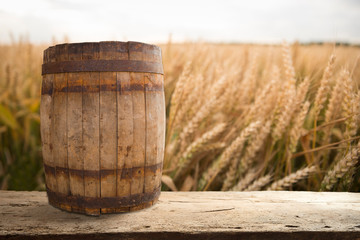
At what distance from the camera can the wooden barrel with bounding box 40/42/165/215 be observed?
1633 millimetres

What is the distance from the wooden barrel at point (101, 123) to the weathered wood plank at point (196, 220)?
0.13 meters

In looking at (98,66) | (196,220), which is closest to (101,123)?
(98,66)

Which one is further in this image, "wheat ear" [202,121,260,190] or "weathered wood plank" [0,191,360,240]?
"wheat ear" [202,121,260,190]

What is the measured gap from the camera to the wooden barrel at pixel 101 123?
64.3 inches

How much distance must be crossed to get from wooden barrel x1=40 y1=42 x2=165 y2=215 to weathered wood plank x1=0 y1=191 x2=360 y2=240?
13 centimetres

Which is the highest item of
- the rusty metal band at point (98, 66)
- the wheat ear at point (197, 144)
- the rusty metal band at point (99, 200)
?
the rusty metal band at point (98, 66)

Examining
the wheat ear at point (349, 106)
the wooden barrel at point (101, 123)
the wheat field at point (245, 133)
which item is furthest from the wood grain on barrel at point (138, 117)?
the wheat ear at point (349, 106)

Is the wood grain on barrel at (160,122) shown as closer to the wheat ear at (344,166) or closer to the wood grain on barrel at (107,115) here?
the wood grain on barrel at (107,115)

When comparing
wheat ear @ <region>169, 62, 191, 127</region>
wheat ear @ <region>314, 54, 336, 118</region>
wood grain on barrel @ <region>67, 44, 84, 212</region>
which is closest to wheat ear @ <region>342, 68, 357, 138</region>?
wheat ear @ <region>314, 54, 336, 118</region>

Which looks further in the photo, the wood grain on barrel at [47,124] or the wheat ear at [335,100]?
the wheat ear at [335,100]

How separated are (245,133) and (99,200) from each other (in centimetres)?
118

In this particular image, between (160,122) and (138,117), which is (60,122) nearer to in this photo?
(138,117)

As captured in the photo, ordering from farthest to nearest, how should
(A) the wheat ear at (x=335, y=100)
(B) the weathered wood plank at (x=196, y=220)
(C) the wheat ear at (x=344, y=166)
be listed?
(A) the wheat ear at (x=335, y=100) < (C) the wheat ear at (x=344, y=166) < (B) the weathered wood plank at (x=196, y=220)

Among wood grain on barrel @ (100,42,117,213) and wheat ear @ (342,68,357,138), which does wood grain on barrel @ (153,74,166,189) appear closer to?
wood grain on barrel @ (100,42,117,213)
